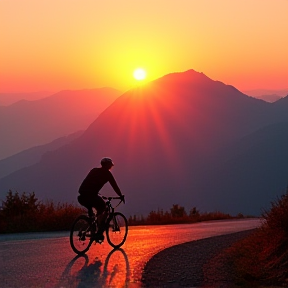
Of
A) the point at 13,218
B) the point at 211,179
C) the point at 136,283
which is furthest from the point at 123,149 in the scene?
the point at 136,283

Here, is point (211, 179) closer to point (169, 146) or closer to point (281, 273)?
point (169, 146)

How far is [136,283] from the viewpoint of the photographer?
36.3ft

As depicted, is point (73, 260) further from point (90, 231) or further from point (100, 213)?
point (100, 213)

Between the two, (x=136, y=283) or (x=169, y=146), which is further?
(x=169, y=146)

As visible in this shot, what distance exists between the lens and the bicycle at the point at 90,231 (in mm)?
15148

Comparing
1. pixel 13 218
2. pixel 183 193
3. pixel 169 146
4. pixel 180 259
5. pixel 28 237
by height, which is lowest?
pixel 180 259

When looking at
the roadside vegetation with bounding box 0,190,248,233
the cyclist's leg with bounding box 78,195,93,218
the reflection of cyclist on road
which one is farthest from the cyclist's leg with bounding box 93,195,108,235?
the roadside vegetation with bounding box 0,190,248,233

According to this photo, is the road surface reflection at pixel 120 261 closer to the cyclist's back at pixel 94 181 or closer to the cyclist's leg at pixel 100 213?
the cyclist's leg at pixel 100 213

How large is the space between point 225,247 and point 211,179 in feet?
508

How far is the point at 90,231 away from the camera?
50.7ft

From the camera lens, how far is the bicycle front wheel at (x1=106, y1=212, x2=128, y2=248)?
15932mm

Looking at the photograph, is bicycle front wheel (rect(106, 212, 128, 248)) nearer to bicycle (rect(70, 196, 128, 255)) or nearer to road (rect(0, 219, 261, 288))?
bicycle (rect(70, 196, 128, 255))

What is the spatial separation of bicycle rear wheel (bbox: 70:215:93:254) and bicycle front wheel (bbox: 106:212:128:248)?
54 cm

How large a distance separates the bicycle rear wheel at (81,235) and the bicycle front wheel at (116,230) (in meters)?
0.54
